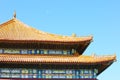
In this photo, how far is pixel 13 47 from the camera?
34312 mm

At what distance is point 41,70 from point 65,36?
461cm

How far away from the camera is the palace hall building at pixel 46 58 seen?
3225 cm

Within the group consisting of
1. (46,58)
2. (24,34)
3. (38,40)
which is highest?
(24,34)

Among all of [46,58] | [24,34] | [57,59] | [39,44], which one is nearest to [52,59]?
→ [57,59]

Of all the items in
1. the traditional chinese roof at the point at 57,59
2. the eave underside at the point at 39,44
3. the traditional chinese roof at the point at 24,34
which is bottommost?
the traditional chinese roof at the point at 57,59

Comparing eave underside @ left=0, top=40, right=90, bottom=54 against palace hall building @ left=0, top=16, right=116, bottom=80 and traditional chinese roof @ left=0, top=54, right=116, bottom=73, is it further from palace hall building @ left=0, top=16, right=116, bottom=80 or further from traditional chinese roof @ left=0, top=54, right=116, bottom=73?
traditional chinese roof @ left=0, top=54, right=116, bottom=73

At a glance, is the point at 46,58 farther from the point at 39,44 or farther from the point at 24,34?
the point at 24,34

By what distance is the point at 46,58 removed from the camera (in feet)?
108

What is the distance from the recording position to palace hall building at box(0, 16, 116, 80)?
1270 inches

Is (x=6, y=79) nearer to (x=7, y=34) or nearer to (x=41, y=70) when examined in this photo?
(x=41, y=70)

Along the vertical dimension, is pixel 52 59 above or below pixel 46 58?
below

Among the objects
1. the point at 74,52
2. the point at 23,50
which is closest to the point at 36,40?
the point at 23,50

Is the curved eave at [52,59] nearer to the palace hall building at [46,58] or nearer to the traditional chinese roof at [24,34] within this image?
the palace hall building at [46,58]

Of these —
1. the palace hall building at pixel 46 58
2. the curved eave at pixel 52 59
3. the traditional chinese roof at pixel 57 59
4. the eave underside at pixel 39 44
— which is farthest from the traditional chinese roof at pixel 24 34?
the traditional chinese roof at pixel 57 59
